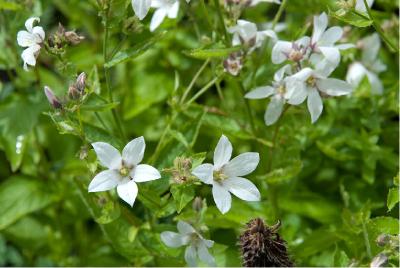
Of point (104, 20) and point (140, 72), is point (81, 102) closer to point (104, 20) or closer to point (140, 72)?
point (104, 20)

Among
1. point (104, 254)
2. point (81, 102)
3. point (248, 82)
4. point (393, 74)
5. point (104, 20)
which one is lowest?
point (104, 254)

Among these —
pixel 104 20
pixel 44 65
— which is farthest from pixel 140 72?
pixel 104 20

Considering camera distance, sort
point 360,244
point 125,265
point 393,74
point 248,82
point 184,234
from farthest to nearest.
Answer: point 393,74
point 125,265
point 248,82
point 360,244
point 184,234

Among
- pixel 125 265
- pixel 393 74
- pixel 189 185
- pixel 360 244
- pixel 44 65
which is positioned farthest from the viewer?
pixel 44 65

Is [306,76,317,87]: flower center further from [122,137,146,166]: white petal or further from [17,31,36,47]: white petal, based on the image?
[17,31,36,47]: white petal

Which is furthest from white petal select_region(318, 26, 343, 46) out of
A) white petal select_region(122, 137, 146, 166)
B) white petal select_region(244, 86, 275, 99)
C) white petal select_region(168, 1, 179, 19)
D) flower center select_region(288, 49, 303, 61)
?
white petal select_region(122, 137, 146, 166)

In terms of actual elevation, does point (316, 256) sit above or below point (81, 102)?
below

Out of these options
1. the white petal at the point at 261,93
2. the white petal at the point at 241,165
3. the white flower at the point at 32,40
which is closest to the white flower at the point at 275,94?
the white petal at the point at 261,93

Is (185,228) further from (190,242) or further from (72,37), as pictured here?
(72,37)

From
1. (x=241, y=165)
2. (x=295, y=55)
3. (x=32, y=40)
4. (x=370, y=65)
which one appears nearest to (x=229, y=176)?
(x=241, y=165)
